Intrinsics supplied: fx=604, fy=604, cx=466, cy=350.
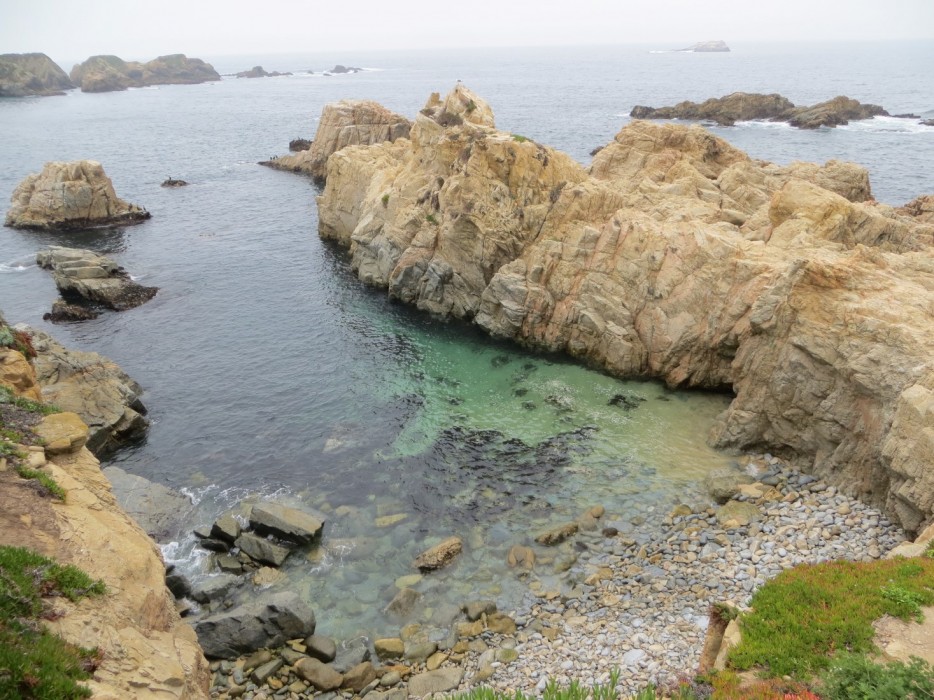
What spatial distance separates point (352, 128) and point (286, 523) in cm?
8199

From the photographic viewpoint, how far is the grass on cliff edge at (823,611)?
15.5m

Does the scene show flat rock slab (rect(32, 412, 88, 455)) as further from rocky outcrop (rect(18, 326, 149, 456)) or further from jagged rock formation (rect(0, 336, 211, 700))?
rocky outcrop (rect(18, 326, 149, 456))

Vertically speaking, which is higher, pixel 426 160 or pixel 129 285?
pixel 426 160

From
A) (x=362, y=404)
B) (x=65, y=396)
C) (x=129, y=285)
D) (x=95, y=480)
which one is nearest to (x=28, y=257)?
(x=129, y=285)

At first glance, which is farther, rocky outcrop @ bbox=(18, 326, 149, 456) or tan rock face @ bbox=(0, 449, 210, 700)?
rocky outcrop @ bbox=(18, 326, 149, 456)

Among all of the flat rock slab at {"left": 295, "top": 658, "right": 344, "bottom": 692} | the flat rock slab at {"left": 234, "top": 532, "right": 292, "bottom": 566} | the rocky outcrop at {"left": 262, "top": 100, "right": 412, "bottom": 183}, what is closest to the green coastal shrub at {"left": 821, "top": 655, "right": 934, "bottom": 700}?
the flat rock slab at {"left": 295, "top": 658, "right": 344, "bottom": 692}

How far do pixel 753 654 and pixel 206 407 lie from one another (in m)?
33.5

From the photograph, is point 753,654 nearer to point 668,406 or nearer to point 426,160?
point 668,406

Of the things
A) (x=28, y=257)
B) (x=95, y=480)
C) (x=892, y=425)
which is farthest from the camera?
(x=28, y=257)

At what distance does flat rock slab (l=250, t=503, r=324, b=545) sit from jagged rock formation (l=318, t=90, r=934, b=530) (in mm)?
21381

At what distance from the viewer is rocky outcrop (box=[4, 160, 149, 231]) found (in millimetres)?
75125

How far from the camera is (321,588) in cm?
2525

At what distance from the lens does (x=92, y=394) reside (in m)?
35.4

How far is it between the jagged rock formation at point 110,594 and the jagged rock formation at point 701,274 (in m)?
26.0
